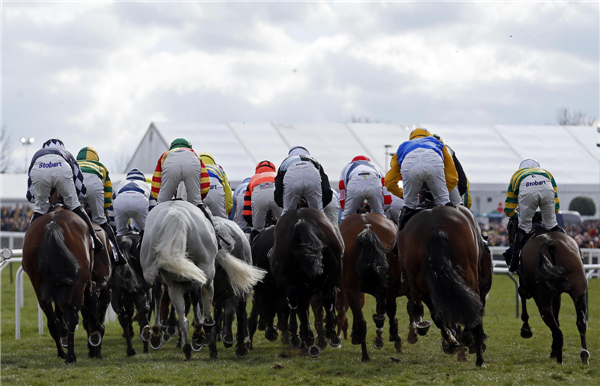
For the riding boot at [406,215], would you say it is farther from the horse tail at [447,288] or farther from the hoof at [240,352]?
the hoof at [240,352]

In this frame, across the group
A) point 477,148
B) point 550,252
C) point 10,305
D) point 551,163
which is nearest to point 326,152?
point 477,148

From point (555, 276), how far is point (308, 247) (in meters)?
2.53

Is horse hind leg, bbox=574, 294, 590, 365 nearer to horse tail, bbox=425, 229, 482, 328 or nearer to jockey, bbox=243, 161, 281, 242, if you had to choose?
horse tail, bbox=425, 229, 482, 328

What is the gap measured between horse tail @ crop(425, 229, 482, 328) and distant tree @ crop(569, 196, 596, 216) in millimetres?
24858

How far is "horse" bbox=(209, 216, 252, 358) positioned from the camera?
8055 millimetres

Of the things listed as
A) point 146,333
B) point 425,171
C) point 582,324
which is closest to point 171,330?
point 146,333

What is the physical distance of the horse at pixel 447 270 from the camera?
646 cm

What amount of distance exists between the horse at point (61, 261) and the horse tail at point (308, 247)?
2043 mm

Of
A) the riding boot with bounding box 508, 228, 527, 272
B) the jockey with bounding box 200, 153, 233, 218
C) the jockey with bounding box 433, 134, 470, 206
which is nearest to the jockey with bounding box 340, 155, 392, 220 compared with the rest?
the jockey with bounding box 433, 134, 470, 206

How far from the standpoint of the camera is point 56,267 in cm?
710

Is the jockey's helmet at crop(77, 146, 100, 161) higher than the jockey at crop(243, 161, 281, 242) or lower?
higher

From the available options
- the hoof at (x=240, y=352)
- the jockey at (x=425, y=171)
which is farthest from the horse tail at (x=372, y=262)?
the hoof at (x=240, y=352)

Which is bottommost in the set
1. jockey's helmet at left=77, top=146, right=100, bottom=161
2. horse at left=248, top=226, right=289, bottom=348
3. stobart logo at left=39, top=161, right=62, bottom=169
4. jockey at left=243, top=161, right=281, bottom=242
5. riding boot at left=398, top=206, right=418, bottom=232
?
horse at left=248, top=226, right=289, bottom=348

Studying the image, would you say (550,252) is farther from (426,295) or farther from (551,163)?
(551,163)
